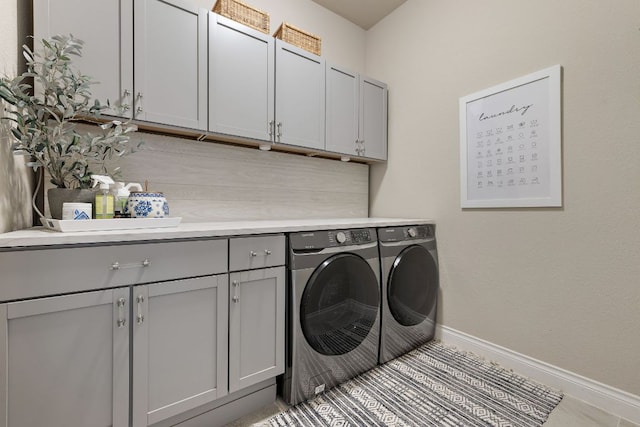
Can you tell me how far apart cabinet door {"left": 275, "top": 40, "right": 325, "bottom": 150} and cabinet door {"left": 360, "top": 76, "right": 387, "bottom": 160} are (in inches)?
17.9

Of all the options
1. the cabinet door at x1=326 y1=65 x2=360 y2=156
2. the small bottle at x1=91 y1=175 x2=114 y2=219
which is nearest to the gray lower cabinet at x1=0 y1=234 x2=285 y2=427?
the small bottle at x1=91 y1=175 x2=114 y2=219

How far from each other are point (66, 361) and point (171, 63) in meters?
1.46

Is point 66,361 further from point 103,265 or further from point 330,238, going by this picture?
point 330,238

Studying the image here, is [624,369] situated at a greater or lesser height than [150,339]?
lesser

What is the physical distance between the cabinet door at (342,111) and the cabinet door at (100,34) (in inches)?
51.4

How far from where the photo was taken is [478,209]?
2055 mm

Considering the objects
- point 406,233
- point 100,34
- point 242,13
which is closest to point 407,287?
point 406,233

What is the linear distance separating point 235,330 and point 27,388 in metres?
0.70

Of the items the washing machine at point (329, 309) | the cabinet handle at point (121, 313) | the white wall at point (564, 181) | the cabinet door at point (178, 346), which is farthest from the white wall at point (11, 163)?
the white wall at point (564, 181)

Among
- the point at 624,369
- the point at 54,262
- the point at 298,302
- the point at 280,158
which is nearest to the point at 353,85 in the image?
the point at 280,158

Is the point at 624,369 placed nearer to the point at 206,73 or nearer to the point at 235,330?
the point at 235,330

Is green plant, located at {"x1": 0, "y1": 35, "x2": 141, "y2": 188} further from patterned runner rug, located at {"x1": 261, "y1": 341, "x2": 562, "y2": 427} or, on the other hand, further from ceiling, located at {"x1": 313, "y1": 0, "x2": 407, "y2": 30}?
ceiling, located at {"x1": 313, "y1": 0, "x2": 407, "y2": 30}

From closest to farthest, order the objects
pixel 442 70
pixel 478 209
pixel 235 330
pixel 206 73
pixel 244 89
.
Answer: pixel 235 330 → pixel 206 73 → pixel 244 89 → pixel 478 209 → pixel 442 70

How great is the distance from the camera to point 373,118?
2547mm
